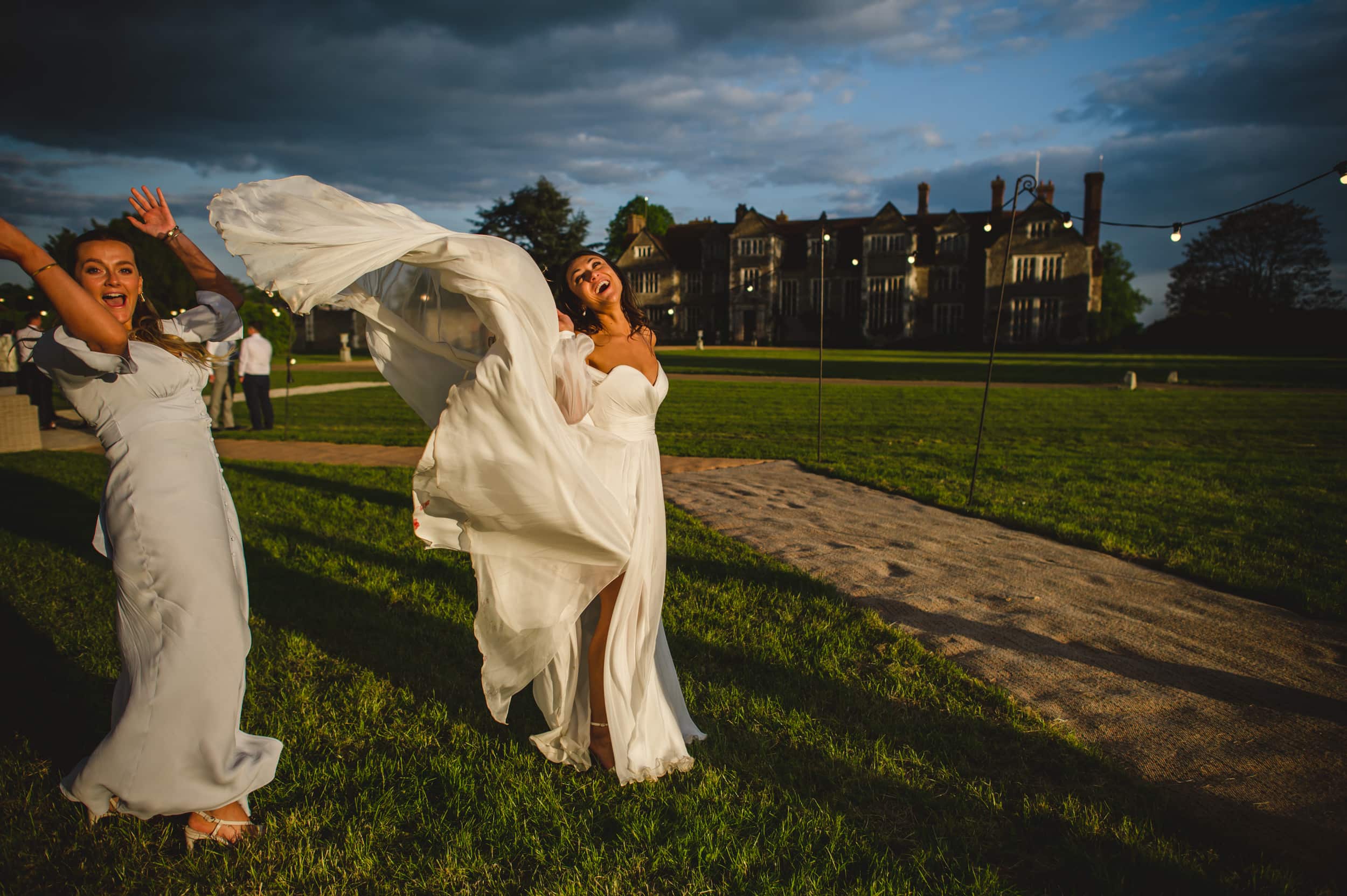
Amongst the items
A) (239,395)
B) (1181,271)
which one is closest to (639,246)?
(239,395)

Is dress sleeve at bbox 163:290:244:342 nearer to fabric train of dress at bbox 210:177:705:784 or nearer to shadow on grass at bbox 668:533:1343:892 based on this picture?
fabric train of dress at bbox 210:177:705:784

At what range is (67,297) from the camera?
2367 mm

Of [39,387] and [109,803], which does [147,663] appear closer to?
[109,803]

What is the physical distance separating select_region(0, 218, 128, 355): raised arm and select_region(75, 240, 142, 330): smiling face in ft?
0.61

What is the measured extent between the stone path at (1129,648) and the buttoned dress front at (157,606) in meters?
3.65

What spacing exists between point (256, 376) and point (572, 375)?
13753 mm

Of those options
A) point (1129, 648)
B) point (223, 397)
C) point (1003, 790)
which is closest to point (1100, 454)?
point (1129, 648)

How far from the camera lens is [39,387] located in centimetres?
1466

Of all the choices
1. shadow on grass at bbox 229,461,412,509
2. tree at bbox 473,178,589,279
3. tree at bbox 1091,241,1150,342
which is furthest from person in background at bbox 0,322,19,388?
tree at bbox 1091,241,1150,342

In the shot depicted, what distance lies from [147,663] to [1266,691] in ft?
17.0

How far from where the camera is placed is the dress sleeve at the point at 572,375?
2.91 metres

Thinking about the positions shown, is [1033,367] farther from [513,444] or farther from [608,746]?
[513,444]

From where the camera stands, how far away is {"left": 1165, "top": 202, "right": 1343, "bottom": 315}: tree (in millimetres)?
62812

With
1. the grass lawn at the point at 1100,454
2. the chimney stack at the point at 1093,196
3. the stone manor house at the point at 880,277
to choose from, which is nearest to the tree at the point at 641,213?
the stone manor house at the point at 880,277
